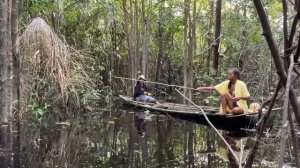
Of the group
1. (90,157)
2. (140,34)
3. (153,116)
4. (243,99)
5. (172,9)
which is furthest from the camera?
(140,34)

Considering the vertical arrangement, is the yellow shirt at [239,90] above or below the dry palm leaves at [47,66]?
below

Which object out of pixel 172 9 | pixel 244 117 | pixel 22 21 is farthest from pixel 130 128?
pixel 172 9

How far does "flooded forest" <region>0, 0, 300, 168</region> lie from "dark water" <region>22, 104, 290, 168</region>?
2 cm

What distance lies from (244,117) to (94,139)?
127 inches

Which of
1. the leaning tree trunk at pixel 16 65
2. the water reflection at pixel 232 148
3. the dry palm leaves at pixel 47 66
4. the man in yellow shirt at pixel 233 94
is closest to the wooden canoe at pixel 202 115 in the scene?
the man in yellow shirt at pixel 233 94

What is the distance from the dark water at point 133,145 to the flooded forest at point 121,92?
19 millimetres

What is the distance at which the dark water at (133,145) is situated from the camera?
7023mm

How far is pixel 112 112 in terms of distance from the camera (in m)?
13.0

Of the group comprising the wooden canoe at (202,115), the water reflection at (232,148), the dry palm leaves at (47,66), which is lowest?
the water reflection at (232,148)

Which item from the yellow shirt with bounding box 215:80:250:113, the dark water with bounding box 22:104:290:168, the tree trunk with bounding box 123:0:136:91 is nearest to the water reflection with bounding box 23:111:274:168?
the dark water with bounding box 22:104:290:168

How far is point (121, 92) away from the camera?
1691 centimetres

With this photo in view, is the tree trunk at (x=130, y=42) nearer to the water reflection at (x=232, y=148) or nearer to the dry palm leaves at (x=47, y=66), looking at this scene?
the dry palm leaves at (x=47, y=66)

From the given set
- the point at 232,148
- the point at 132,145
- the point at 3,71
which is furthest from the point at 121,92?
the point at 232,148

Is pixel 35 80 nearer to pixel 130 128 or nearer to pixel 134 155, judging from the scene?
pixel 130 128
